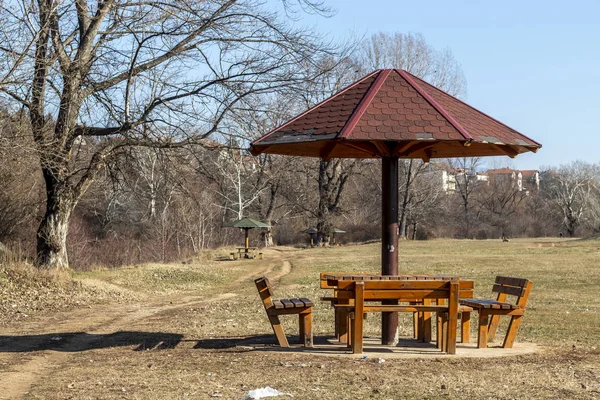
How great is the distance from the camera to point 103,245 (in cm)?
4219

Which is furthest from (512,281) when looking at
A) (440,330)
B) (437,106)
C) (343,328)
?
(437,106)

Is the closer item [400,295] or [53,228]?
[400,295]

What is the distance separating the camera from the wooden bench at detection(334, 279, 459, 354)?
8859 mm

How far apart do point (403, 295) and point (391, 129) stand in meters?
1.96

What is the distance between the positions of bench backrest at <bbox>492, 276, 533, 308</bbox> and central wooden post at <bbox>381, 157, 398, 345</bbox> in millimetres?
1512

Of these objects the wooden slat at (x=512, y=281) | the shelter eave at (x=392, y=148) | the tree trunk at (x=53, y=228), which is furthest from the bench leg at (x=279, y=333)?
the tree trunk at (x=53, y=228)

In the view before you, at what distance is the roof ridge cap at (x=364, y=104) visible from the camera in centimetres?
869

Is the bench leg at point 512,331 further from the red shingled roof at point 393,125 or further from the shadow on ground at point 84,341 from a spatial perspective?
the shadow on ground at point 84,341

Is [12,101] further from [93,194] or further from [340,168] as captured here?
[340,168]

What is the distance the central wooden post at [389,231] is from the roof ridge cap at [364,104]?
927 mm

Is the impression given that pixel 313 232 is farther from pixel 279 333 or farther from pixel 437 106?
pixel 437 106

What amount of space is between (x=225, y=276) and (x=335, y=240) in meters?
34.1

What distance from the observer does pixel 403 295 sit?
895 centimetres

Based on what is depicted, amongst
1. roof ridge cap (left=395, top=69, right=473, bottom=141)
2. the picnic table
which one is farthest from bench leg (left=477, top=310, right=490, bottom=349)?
roof ridge cap (left=395, top=69, right=473, bottom=141)
